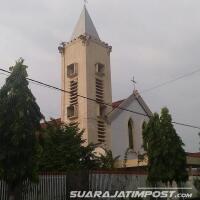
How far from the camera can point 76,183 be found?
18719 millimetres

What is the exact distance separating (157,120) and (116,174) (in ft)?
12.4

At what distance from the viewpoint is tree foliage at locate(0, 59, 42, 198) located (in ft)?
46.8

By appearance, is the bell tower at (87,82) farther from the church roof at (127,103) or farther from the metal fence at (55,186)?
the metal fence at (55,186)

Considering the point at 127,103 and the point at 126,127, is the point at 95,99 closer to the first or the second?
the point at 127,103

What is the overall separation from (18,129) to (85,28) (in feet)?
92.2

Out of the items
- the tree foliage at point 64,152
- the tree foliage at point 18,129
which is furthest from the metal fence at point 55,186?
the tree foliage at point 64,152

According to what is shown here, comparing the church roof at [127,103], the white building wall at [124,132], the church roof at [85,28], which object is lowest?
the white building wall at [124,132]

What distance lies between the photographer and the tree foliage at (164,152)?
69.6 feet

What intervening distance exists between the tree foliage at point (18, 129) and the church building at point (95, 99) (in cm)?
2136

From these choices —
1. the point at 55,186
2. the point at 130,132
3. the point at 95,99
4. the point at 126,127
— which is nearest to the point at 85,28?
the point at 95,99

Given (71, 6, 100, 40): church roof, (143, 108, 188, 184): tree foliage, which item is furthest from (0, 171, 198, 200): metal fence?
(71, 6, 100, 40): church roof

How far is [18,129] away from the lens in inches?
561

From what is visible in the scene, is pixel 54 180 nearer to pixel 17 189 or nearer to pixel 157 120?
pixel 17 189

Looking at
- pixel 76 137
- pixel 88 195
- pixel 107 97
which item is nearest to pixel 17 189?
pixel 88 195
